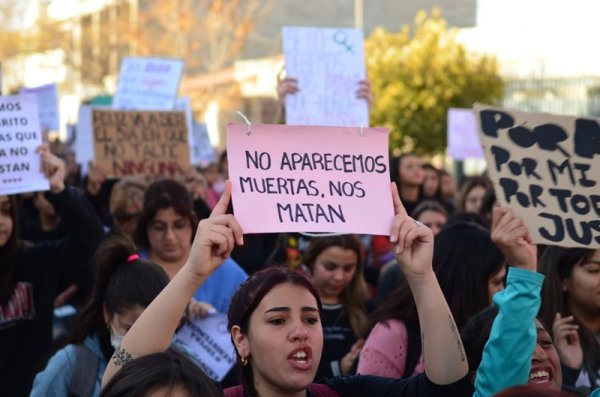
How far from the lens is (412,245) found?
3545mm

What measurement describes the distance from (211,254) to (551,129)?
1.19 meters

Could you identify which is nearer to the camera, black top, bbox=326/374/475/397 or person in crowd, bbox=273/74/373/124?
black top, bbox=326/374/475/397

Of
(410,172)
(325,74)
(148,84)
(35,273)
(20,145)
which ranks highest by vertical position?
(325,74)

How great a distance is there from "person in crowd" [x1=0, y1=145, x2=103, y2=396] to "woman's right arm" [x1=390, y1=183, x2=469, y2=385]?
2.56 meters

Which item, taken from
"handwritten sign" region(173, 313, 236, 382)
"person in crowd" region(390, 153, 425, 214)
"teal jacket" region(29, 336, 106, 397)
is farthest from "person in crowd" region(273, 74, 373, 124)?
"teal jacket" region(29, 336, 106, 397)

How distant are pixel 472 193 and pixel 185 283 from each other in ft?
19.5

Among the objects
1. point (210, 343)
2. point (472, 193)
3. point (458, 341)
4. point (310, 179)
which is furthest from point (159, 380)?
point (472, 193)

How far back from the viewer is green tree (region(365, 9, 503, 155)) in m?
24.4

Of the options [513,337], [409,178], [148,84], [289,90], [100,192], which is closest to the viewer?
[513,337]

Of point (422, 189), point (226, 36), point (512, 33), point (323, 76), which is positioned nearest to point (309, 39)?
point (323, 76)

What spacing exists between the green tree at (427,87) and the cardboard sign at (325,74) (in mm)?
16202

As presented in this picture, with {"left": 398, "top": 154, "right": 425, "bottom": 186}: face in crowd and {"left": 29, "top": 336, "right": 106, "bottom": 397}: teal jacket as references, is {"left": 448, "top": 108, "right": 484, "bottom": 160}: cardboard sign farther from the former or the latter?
{"left": 29, "top": 336, "right": 106, "bottom": 397}: teal jacket

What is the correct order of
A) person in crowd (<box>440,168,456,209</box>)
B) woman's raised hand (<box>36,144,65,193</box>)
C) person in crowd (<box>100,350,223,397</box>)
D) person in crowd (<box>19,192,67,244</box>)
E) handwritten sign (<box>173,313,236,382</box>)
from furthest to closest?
1. person in crowd (<box>440,168,456,209</box>)
2. person in crowd (<box>19,192,67,244</box>)
3. woman's raised hand (<box>36,144,65,193</box>)
4. handwritten sign (<box>173,313,236,382</box>)
5. person in crowd (<box>100,350,223,397</box>)

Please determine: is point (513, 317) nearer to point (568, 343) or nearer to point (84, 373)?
point (568, 343)
